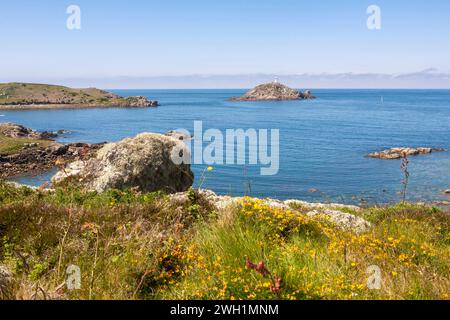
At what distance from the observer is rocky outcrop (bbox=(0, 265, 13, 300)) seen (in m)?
4.56

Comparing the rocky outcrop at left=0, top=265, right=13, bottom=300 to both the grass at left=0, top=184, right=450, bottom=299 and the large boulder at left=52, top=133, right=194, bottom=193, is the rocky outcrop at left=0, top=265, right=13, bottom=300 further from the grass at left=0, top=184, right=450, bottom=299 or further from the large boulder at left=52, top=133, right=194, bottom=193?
the large boulder at left=52, top=133, right=194, bottom=193

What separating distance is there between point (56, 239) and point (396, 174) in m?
43.3

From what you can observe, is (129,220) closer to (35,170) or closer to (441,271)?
(441,271)

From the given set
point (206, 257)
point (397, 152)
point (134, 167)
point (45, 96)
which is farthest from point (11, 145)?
point (45, 96)

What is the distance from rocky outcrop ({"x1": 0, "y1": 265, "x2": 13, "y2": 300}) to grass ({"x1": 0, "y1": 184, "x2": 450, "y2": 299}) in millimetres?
106

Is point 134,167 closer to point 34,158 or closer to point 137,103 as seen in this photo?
point 34,158

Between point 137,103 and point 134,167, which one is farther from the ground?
point 137,103

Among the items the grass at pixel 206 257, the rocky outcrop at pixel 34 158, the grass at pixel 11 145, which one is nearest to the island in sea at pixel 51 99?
the grass at pixel 11 145

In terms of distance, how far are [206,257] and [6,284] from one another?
2.72 meters

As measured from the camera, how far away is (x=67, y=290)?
197 inches

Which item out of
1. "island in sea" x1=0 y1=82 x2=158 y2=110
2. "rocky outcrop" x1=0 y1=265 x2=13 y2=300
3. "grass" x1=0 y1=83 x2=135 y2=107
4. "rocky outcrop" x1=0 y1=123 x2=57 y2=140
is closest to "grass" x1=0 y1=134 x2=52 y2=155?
"rocky outcrop" x1=0 y1=123 x2=57 y2=140

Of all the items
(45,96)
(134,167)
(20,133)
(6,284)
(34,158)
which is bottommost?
(34,158)

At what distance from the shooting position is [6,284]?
484 cm

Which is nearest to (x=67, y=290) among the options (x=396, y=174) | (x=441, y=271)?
(x=441, y=271)
